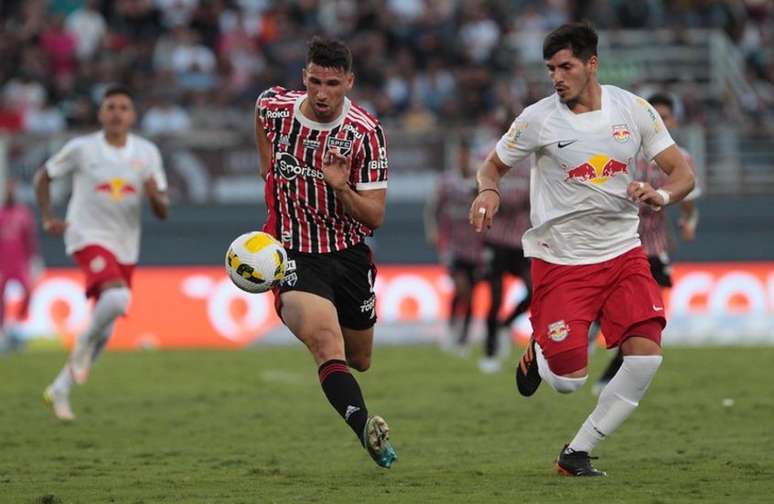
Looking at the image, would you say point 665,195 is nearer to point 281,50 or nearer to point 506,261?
point 506,261

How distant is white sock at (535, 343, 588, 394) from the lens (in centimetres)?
842

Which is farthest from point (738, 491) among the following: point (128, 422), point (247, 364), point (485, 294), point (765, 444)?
point (485, 294)

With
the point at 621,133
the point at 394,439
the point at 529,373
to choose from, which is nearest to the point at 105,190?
the point at 394,439

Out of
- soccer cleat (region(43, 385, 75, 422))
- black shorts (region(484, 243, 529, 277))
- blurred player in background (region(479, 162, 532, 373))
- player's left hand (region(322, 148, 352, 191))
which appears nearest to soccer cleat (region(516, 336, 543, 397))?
player's left hand (region(322, 148, 352, 191))

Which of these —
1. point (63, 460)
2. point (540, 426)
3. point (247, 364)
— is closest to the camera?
point (63, 460)

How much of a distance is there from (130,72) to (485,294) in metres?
7.41

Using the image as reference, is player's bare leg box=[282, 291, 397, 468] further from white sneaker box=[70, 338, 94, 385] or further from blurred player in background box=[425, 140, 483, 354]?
blurred player in background box=[425, 140, 483, 354]

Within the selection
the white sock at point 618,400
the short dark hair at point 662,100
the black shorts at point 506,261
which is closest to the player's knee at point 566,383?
the white sock at point 618,400

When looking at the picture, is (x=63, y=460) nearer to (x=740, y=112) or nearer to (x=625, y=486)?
(x=625, y=486)

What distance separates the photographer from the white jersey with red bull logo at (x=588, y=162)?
841cm

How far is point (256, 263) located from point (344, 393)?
2.86ft

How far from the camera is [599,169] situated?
27.6 feet

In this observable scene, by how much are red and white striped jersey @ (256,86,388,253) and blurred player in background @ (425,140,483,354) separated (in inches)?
410

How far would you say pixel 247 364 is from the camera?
706 inches
